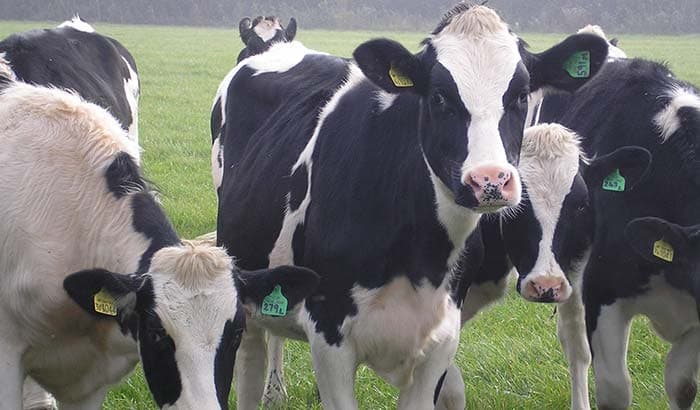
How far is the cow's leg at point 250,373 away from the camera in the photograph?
21.5ft

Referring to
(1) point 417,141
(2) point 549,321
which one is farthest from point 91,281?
(2) point 549,321

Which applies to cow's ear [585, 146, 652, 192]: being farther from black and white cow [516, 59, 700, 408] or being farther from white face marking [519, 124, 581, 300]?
white face marking [519, 124, 581, 300]

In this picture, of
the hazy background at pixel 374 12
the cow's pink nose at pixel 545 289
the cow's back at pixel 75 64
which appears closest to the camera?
the cow's pink nose at pixel 545 289

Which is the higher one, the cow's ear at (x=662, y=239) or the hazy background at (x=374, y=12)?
the cow's ear at (x=662, y=239)

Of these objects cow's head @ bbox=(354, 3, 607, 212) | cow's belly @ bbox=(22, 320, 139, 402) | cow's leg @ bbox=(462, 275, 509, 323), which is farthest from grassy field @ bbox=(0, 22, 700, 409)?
cow's head @ bbox=(354, 3, 607, 212)

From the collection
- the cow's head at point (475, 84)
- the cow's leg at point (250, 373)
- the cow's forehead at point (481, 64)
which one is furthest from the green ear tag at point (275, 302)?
the cow's leg at point (250, 373)

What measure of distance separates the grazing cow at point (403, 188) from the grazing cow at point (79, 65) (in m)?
2.55

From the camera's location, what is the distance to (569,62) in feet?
17.1

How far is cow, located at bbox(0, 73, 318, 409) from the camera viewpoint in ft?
14.2

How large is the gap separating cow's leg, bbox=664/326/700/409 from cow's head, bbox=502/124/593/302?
2.72 feet

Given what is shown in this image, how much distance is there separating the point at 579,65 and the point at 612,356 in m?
1.89

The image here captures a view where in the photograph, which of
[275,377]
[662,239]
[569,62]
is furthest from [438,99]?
[275,377]

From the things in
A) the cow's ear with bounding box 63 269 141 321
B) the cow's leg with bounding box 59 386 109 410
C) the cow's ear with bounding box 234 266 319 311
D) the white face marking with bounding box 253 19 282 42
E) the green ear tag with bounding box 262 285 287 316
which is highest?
the cow's ear with bounding box 63 269 141 321

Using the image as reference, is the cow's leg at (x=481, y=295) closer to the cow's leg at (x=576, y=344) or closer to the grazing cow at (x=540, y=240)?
the grazing cow at (x=540, y=240)
